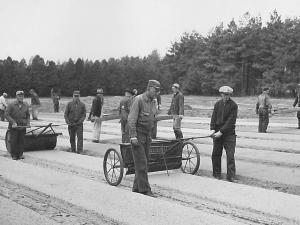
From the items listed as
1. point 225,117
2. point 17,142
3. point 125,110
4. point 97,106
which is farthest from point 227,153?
point 97,106

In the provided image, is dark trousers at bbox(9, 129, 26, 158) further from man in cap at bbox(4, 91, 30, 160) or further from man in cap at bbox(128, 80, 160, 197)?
man in cap at bbox(128, 80, 160, 197)

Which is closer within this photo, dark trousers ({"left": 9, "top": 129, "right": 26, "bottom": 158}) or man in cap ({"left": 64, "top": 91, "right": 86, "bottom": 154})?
dark trousers ({"left": 9, "top": 129, "right": 26, "bottom": 158})

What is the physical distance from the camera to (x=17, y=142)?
13.3 metres

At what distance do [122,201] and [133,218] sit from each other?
43.3 inches

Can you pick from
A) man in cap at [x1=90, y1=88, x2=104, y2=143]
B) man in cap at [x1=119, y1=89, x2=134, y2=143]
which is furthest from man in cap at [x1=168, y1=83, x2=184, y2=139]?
man in cap at [x1=90, y1=88, x2=104, y2=143]

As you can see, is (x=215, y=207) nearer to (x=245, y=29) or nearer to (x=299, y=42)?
(x=299, y=42)

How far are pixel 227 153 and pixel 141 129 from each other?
231cm

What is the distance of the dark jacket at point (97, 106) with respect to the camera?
17.1 meters

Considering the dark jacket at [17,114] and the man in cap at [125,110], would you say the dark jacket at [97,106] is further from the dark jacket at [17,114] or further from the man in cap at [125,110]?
the dark jacket at [17,114]

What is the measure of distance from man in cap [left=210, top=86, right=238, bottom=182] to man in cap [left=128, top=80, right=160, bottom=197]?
1893 millimetres

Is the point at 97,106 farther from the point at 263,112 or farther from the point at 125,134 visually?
the point at 263,112

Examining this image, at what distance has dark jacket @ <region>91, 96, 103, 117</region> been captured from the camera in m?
17.1

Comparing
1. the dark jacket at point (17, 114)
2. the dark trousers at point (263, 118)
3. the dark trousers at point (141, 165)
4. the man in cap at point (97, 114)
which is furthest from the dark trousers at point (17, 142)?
the dark trousers at point (263, 118)

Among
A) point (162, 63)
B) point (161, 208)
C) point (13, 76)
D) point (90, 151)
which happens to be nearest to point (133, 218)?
point (161, 208)
